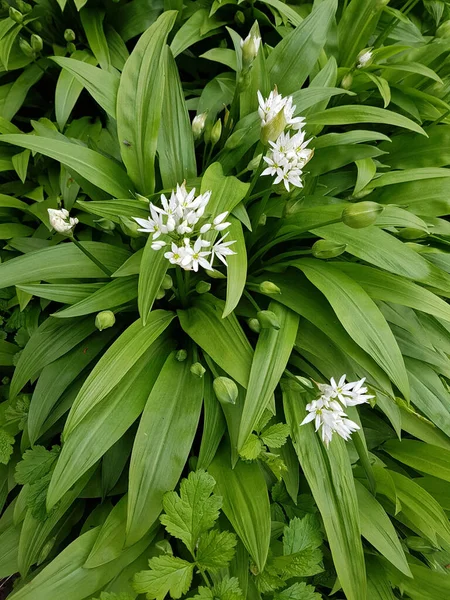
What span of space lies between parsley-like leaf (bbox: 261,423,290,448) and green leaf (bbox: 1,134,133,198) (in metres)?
0.88

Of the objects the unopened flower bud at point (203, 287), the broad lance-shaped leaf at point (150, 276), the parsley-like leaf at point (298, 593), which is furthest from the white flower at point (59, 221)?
the parsley-like leaf at point (298, 593)

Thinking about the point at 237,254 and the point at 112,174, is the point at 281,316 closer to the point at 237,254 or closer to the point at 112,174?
the point at 237,254

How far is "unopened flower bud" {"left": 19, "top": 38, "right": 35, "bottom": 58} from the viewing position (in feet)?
5.88

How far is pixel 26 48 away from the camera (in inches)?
71.1

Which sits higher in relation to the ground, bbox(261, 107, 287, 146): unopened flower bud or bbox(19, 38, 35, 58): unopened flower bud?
bbox(261, 107, 287, 146): unopened flower bud

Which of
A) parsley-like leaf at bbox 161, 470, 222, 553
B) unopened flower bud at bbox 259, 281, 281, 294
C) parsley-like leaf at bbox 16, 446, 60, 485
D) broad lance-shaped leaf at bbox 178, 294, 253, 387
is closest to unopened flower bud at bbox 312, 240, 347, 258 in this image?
unopened flower bud at bbox 259, 281, 281, 294

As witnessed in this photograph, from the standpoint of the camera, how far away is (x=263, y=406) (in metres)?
1.15

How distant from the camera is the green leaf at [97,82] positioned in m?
1.47

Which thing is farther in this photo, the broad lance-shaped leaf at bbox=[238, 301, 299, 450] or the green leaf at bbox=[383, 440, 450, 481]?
the green leaf at bbox=[383, 440, 450, 481]

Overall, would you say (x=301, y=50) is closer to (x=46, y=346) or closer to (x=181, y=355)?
(x=181, y=355)

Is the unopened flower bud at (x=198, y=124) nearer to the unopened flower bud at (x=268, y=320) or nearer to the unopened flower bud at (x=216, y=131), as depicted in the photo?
the unopened flower bud at (x=216, y=131)

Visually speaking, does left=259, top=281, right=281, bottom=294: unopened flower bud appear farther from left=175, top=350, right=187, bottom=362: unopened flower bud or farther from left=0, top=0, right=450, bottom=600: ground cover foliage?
left=175, top=350, right=187, bottom=362: unopened flower bud

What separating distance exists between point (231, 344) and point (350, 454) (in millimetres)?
561

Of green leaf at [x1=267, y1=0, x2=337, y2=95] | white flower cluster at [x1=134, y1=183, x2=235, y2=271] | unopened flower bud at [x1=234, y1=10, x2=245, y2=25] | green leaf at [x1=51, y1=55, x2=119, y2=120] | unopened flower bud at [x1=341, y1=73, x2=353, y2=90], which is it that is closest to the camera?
white flower cluster at [x1=134, y1=183, x2=235, y2=271]
